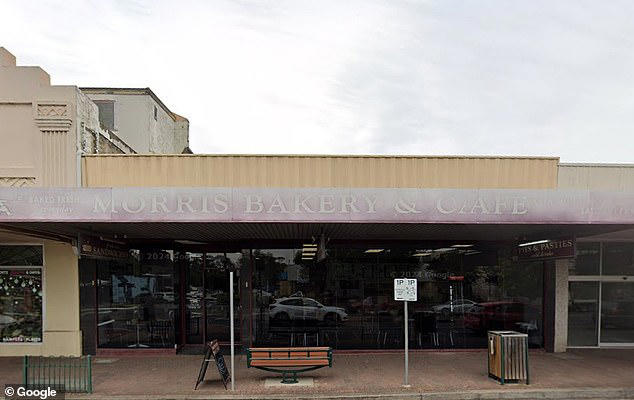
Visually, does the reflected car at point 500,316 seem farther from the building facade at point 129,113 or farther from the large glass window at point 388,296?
the building facade at point 129,113

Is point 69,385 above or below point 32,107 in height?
below

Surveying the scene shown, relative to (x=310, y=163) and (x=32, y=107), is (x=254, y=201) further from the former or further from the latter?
(x=32, y=107)

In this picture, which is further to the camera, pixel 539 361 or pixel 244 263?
pixel 244 263

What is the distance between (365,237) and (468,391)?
15.6ft

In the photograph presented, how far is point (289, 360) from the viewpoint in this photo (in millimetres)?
9398

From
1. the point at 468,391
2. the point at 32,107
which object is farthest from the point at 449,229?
the point at 32,107

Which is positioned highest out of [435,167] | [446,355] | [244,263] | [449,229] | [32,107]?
[32,107]

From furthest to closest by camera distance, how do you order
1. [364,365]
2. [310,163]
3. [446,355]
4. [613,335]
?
[613,335], [446,355], [364,365], [310,163]

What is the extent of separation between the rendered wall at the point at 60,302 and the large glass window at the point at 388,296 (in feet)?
15.1

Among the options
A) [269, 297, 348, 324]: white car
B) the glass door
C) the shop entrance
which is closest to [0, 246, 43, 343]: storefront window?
the shop entrance

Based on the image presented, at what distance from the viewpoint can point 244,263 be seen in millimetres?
12812

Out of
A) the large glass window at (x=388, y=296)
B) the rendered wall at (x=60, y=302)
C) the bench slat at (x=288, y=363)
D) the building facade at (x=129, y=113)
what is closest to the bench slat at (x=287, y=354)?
the bench slat at (x=288, y=363)

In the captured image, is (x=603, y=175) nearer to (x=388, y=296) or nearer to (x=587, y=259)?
(x=587, y=259)

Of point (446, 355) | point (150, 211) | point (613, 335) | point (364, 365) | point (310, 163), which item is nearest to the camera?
point (150, 211)
